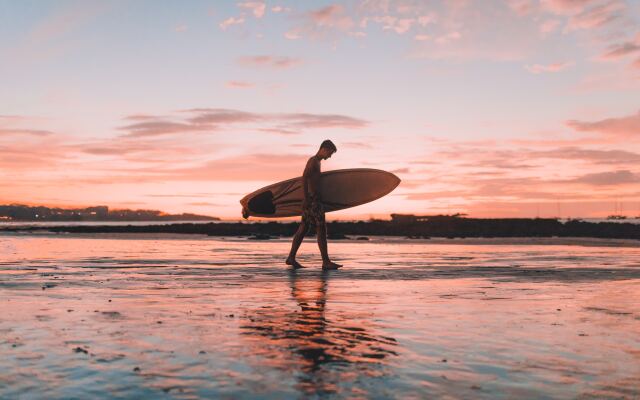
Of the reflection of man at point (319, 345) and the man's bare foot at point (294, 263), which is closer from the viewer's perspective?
the reflection of man at point (319, 345)

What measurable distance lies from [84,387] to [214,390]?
957 mm

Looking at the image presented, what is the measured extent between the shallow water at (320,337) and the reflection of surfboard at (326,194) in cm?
735

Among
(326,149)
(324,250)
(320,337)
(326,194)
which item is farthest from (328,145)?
(320,337)

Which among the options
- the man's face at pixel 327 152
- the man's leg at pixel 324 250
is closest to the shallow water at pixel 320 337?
the man's leg at pixel 324 250

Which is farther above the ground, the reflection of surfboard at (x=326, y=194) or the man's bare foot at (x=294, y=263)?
the reflection of surfboard at (x=326, y=194)

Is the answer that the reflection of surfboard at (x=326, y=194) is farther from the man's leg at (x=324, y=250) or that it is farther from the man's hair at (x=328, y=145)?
the man's leg at (x=324, y=250)

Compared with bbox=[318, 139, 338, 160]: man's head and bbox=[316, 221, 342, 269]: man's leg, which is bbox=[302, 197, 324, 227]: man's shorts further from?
bbox=[318, 139, 338, 160]: man's head

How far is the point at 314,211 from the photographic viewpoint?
15.9 metres

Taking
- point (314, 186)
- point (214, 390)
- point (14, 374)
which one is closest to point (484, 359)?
point (214, 390)

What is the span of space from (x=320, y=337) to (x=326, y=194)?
14.5 m

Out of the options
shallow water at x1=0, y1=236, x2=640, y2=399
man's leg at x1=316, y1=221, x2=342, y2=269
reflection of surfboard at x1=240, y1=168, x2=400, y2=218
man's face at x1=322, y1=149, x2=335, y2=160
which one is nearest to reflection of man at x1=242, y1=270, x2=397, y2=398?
shallow water at x1=0, y1=236, x2=640, y2=399

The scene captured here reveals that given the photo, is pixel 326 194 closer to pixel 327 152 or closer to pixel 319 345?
pixel 327 152

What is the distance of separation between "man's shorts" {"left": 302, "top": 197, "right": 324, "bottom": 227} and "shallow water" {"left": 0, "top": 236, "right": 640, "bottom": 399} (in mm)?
2566

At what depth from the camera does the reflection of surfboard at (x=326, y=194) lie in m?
20.9
